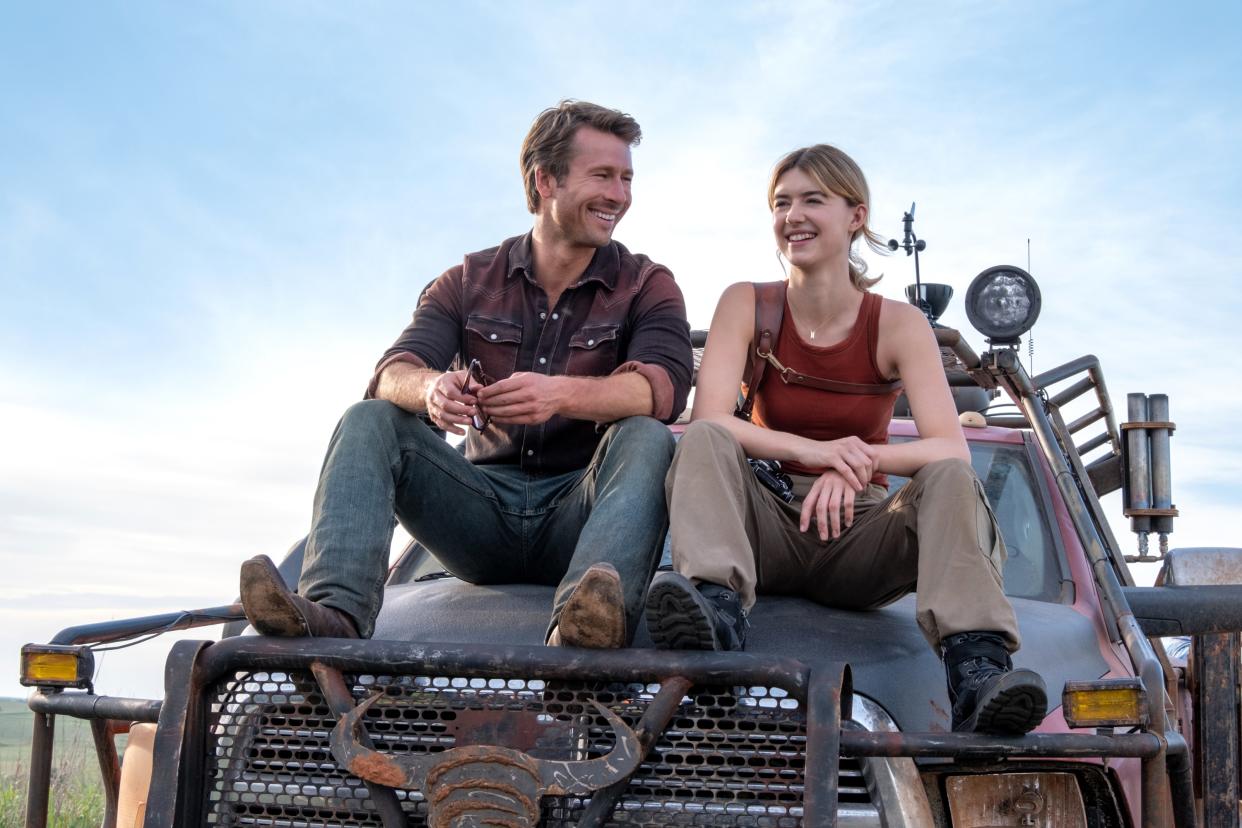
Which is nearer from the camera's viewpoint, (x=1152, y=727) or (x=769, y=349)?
(x=1152, y=727)

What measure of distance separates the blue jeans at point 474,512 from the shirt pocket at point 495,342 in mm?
293

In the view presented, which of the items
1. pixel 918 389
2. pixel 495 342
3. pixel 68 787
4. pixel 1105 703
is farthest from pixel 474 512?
pixel 68 787

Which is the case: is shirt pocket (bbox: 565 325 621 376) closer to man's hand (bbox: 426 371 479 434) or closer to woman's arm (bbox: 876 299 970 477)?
man's hand (bbox: 426 371 479 434)

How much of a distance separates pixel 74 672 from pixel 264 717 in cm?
67

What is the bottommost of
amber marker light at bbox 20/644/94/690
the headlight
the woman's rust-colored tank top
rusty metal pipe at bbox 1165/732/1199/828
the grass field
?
the grass field

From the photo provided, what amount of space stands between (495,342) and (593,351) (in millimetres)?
306

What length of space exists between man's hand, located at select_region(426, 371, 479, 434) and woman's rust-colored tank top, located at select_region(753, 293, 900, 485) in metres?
0.90

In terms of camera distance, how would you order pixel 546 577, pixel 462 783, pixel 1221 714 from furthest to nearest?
pixel 1221 714
pixel 546 577
pixel 462 783

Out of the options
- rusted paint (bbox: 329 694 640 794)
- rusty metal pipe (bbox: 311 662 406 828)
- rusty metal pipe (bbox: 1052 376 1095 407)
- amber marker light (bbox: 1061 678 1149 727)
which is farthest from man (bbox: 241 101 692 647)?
rusty metal pipe (bbox: 1052 376 1095 407)

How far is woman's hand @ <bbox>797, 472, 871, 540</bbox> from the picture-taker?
3.46 metres

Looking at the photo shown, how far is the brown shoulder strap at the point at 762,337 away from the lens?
388cm

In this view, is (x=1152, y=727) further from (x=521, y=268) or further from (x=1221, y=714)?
(x=521, y=268)

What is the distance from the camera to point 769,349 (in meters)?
3.87

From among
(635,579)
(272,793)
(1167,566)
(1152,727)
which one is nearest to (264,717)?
(272,793)
